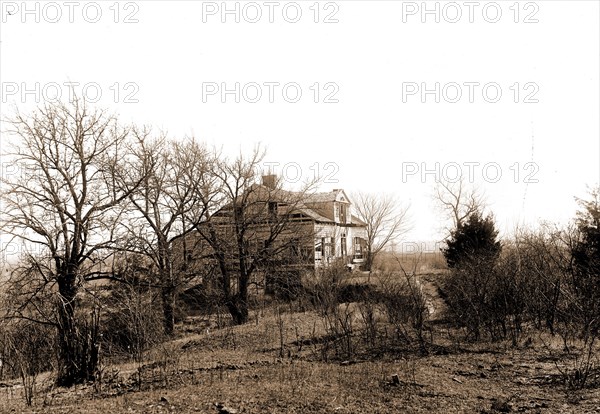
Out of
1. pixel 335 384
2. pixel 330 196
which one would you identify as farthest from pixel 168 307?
pixel 330 196

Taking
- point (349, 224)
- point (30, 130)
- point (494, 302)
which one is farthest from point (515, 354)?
point (349, 224)

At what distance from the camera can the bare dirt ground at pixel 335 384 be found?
7.67m

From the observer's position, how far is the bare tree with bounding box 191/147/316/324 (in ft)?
75.9

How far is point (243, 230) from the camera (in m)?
23.2

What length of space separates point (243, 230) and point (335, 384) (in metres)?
14.8

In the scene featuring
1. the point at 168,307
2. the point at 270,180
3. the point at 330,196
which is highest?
the point at 330,196

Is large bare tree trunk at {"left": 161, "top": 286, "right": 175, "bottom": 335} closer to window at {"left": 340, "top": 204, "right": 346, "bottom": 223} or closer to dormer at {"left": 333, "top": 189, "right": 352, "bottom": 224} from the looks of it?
dormer at {"left": 333, "top": 189, "right": 352, "bottom": 224}

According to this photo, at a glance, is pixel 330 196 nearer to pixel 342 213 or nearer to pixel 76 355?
pixel 342 213

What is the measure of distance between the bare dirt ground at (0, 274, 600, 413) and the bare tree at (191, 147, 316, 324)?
970 cm

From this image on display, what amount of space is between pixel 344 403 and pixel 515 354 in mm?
6418

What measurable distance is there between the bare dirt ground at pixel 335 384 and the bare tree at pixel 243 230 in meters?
9.70

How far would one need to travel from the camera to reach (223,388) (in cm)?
883

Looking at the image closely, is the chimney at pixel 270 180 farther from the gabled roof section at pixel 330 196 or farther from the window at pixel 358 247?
the window at pixel 358 247

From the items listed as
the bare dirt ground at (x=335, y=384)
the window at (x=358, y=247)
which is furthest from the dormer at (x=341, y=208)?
Result: the bare dirt ground at (x=335, y=384)
